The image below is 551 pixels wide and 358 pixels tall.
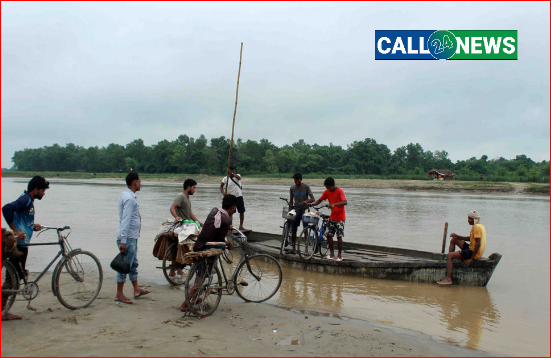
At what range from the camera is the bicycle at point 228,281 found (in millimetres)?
5035

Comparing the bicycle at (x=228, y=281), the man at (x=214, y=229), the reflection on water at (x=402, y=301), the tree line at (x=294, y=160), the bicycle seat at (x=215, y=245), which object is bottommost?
the reflection on water at (x=402, y=301)

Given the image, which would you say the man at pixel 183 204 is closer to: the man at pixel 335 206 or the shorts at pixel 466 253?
the man at pixel 335 206

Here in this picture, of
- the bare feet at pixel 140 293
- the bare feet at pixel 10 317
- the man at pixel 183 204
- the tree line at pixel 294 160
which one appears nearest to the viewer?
the bare feet at pixel 10 317

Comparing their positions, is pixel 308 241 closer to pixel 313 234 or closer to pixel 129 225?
pixel 313 234

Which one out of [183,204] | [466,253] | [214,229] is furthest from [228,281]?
[466,253]

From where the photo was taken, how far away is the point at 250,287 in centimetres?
617

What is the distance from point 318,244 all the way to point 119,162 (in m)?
103

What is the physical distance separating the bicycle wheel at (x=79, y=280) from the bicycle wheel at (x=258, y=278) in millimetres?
1969

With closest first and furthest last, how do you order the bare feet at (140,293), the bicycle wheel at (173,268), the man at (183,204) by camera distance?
the bare feet at (140,293), the bicycle wheel at (173,268), the man at (183,204)

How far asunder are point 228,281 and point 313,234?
3.61 meters

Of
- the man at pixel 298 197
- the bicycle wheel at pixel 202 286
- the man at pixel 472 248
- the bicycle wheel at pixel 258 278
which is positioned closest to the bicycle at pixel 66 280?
the bicycle wheel at pixel 202 286

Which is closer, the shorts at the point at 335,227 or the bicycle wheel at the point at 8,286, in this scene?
the bicycle wheel at the point at 8,286

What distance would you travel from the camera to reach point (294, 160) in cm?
7638

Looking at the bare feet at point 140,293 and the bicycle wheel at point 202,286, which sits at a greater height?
the bicycle wheel at point 202,286
